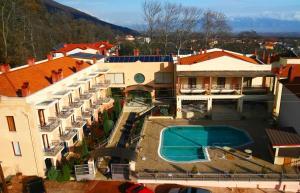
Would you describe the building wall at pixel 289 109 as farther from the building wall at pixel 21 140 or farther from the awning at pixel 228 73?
the building wall at pixel 21 140

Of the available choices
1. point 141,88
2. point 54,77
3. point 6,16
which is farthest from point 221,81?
point 6,16

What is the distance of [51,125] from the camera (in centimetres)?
2719

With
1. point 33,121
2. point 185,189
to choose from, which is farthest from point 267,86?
point 33,121

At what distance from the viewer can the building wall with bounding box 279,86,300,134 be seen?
104ft

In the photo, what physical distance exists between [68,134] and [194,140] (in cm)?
1578

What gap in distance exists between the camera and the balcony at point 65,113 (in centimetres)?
2978

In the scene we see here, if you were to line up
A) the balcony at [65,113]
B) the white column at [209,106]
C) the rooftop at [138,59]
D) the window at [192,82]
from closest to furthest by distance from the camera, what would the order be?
the balcony at [65,113] → the white column at [209,106] → the window at [192,82] → the rooftop at [138,59]

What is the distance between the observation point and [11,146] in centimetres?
2681

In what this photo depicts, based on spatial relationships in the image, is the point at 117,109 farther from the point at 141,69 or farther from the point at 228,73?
the point at 228,73

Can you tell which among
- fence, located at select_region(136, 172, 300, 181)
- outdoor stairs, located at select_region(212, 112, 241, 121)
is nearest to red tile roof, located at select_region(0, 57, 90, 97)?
fence, located at select_region(136, 172, 300, 181)

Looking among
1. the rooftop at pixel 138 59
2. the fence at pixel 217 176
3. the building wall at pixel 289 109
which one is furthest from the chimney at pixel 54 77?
the building wall at pixel 289 109

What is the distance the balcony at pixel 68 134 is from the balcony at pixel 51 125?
6.77 ft

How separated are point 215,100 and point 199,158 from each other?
1593 cm

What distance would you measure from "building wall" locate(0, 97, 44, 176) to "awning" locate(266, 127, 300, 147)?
78.6 ft
